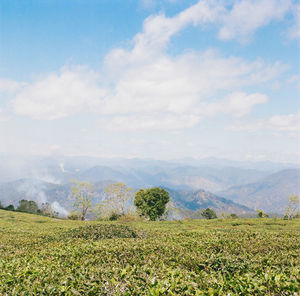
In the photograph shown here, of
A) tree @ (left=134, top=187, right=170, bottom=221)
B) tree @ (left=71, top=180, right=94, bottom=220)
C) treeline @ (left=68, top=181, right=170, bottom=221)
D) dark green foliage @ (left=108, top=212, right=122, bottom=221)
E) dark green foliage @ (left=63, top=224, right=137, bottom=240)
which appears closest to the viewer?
dark green foliage @ (left=63, top=224, right=137, bottom=240)

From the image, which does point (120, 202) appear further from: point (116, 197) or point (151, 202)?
point (151, 202)

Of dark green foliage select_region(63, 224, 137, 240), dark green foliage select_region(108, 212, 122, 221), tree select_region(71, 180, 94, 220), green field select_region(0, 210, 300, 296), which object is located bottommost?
dark green foliage select_region(108, 212, 122, 221)

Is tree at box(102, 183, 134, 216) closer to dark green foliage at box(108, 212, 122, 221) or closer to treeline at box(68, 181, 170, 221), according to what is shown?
treeline at box(68, 181, 170, 221)

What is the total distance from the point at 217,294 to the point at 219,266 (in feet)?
9.74

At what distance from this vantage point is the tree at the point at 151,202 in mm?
70750

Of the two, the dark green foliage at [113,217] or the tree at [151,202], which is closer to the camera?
the dark green foliage at [113,217]

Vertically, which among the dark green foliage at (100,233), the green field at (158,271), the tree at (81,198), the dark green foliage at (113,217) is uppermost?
the green field at (158,271)

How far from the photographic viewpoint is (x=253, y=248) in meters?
10.3

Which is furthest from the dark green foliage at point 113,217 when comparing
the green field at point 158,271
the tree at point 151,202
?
the green field at point 158,271

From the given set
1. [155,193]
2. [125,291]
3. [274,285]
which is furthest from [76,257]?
[155,193]

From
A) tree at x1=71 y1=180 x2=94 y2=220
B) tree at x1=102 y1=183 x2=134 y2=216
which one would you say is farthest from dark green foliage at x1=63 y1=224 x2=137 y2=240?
tree at x1=102 y1=183 x2=134 y2=216

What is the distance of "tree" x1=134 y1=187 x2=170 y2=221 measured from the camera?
70750 millimetres

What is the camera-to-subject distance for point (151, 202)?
71625mm

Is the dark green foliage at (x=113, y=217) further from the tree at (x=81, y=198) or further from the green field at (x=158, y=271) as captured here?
the green field at (x=158, y=271)
